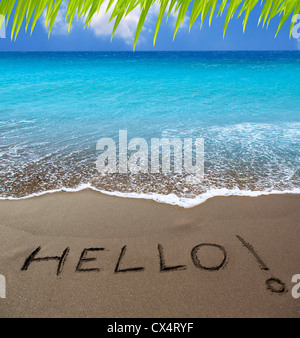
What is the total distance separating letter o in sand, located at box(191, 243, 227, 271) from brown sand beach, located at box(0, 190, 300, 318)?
0.03ft

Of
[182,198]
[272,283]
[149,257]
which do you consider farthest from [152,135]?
[272,283]

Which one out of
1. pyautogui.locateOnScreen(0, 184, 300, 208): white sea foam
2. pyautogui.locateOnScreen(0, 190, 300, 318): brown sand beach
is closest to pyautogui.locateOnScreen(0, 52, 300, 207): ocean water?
pyautogui.locateOnScreen(0, 184, 300, 208): white sea foam

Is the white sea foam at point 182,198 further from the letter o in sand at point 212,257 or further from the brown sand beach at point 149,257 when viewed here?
the letter o in sand at point 212,257

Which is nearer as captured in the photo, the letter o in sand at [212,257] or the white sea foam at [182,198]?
the letter o in sand at [212,257]

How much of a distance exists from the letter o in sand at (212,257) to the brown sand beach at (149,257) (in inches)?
0.4

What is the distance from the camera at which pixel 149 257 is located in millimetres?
2980

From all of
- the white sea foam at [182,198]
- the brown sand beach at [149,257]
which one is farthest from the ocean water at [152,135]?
the brown sand beach at [149,257]

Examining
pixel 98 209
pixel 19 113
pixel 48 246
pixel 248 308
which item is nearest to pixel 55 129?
pixel 19 113

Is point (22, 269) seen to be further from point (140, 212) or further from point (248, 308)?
point (248, 308)

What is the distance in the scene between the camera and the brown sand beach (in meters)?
2.43

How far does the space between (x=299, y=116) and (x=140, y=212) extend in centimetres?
880

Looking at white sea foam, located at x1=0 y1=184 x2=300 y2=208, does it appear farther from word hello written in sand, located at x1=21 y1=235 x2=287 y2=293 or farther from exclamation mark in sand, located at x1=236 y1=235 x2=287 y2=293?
exclamation mark in sand, located at x1=236 y1=235 x2=287 y2=293

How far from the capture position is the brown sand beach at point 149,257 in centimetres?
243

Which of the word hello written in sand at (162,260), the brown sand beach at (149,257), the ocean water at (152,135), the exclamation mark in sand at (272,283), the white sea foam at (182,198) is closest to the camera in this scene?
the brown sand beach at (149,257)
